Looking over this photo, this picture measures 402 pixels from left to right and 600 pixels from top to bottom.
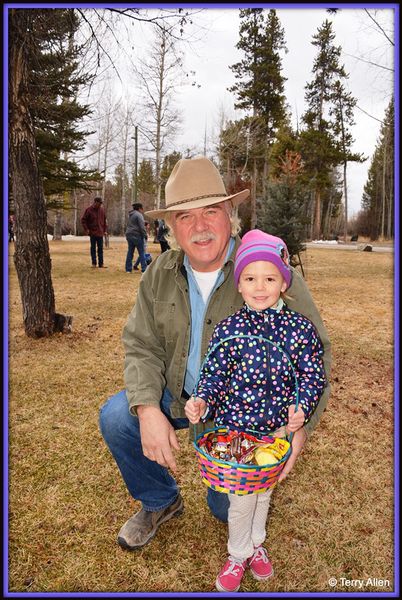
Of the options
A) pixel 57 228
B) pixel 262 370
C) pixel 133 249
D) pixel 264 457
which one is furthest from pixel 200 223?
pixel 57 228

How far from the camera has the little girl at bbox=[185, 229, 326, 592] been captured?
1942 mm

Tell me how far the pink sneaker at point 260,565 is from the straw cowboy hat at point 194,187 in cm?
177

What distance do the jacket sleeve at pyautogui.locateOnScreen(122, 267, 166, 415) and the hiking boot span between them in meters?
0.68

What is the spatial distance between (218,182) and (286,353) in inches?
39.9

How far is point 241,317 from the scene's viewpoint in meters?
2.05

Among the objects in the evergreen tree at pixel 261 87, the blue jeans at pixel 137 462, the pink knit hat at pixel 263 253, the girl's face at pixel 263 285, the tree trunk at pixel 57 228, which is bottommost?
the blue jeans at pixel 137 462

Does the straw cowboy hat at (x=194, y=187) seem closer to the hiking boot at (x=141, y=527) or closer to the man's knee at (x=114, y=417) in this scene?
the man's knee at (x=114, y=417)

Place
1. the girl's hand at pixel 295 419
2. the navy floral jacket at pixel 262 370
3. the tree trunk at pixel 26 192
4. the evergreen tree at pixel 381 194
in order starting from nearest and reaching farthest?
the girl's hand at pixel 295 419
the navy floral jacket at pixel 262 370
the tree trunk at pixel 26 192
the evergreen tree at pixel 381 194

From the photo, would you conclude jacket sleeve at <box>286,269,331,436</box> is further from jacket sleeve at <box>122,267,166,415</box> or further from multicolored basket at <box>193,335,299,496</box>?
jacket sleeve at <box>122,267,166,415</box>

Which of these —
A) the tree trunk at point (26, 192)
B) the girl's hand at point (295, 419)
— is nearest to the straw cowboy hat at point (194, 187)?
the girl's hand at point (295, 419)

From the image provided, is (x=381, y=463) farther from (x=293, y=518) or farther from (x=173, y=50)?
(x=173, y=50)

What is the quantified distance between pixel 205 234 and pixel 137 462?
126 centimetres

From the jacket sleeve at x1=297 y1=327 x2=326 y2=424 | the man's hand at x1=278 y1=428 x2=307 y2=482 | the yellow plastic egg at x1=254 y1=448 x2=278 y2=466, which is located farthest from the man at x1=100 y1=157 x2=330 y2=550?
the yellow plastic egg at x1=254 y1=448 x2=278 y2=466

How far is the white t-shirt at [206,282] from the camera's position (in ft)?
7.63
